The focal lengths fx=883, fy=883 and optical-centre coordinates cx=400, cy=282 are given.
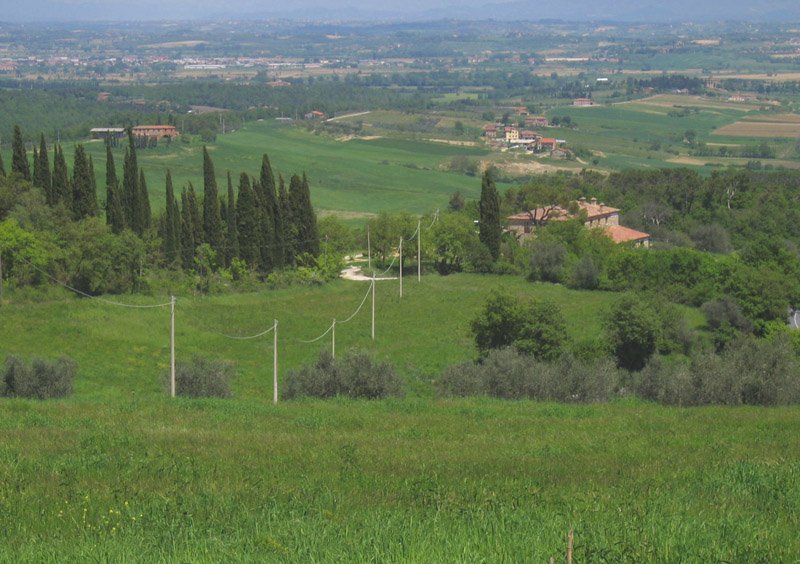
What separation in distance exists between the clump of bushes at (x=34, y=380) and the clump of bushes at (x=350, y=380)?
580 centimetres

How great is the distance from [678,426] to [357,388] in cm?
884

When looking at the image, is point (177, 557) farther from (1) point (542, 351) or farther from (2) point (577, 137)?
(2) point (577, 137)

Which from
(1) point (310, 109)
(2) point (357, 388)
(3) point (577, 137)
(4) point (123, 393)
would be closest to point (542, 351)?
(2) point (357, 388)

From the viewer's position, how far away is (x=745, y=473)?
368 inches

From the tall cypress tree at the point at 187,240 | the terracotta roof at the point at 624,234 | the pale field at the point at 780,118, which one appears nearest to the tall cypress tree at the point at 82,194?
the tall cypress tree at the point at 187,240

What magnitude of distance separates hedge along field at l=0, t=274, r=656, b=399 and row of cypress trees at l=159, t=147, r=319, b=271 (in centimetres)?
479

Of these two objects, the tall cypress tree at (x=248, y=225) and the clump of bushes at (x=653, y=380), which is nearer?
the clump of bushes at (x=653, y=380)

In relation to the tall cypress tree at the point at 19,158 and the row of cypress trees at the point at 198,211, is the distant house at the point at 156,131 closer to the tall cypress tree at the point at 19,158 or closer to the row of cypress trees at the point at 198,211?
the tall cypress tree at the point at 19,158

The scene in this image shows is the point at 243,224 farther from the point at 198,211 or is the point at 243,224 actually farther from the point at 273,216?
the point at 198,211

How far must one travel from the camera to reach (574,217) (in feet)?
215

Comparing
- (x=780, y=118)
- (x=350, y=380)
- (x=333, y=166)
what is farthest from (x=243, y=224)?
(x=780, y=118)

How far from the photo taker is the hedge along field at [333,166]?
88500 millimetres

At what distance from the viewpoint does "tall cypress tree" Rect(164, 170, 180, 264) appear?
158 feet

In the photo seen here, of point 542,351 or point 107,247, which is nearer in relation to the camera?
point 542,351
